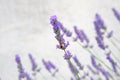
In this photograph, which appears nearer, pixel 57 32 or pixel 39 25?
pixel 57 32

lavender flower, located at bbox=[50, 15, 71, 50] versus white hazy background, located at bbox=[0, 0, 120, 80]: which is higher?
white hazy background, located at bbox=[0, 0, 120, 80]

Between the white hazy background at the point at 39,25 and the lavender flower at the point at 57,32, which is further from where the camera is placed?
the white hazy background at the point at 39,25

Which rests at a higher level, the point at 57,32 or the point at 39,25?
the point at 39,25

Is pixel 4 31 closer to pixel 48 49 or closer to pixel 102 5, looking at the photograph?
pixel 48 49

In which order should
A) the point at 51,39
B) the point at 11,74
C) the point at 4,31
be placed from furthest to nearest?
1. the point at 4,31
2. the point at 51,39
3. the point at 11,74

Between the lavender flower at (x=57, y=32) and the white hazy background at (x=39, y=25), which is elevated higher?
the white hazy background at (x=39, y=25)

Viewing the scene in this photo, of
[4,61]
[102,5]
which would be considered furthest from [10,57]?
[102,5]

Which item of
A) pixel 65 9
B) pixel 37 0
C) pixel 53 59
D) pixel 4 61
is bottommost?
pixel 53 59

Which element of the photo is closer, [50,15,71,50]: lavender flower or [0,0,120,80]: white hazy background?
[50,15,71,50]: lavender flower
